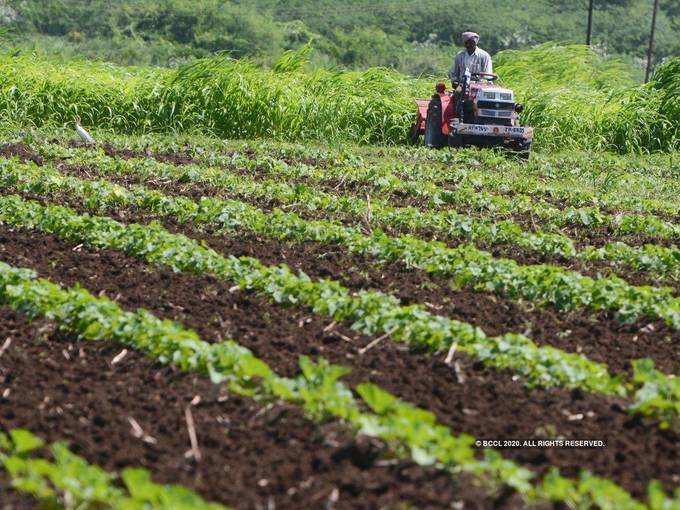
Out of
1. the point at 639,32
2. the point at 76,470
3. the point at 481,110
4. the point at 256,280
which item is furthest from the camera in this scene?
the point at 639,32

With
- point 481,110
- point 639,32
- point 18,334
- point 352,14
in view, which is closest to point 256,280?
point 18,334

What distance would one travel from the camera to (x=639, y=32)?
161 feet

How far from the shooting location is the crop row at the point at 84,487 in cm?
368

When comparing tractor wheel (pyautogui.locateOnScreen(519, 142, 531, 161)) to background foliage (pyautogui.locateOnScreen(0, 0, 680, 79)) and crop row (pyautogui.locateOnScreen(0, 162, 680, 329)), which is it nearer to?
crop row (pyautogui.locateOnScreen(0, 162, 680, 329))

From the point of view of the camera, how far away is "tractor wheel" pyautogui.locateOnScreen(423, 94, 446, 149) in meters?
14.1

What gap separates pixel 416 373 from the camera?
5.29 metres

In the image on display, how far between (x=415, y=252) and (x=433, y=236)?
1134mm

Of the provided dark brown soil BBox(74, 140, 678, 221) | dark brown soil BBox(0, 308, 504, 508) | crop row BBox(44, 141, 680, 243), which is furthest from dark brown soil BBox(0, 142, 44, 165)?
dark brown soil BBox(0, 308, 504, 508)

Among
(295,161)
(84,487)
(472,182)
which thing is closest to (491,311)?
(84,487)

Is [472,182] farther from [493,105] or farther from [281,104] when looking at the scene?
[281,104]

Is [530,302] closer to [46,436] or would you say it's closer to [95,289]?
[95,289]

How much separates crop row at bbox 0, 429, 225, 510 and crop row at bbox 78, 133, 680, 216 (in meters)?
6.86

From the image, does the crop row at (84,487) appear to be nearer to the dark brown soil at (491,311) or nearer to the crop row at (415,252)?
the dark brown soil at (491,311)

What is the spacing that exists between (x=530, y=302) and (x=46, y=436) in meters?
3.19
